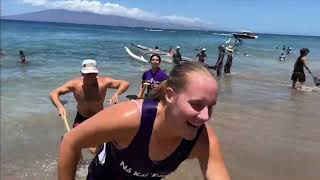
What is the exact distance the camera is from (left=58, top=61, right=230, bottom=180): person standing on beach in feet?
7.00

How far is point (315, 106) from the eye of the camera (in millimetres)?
13305

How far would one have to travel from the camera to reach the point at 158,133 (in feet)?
7.76

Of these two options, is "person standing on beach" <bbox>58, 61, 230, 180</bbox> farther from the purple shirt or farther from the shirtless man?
the purple shirt

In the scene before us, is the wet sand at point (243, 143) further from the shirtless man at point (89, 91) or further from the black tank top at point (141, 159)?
the black tank top at point (141, 159)

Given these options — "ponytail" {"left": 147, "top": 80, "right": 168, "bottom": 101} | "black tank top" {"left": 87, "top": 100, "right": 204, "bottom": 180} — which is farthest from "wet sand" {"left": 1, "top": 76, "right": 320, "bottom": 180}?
"ponytail" {"left": 147, "top": 80, "right": 168, "bottom": 101}

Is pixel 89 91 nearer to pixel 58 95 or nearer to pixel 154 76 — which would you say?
pixel 58 95

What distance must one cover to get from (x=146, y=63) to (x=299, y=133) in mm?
17801

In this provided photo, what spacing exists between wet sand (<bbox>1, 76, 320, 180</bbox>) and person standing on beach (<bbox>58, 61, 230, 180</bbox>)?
13.7ft

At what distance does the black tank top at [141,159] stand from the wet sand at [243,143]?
4050mm

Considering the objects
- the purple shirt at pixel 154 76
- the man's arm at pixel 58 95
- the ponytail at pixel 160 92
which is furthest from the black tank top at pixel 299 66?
the ponytail at pixel 160 92

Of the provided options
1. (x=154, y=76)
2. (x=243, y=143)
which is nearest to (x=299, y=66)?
(x=243, y=143)

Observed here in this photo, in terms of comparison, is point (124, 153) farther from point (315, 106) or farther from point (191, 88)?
point (315, 106)

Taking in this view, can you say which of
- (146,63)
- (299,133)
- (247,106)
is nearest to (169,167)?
(299,133)

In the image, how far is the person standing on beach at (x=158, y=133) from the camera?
213 centimetres
